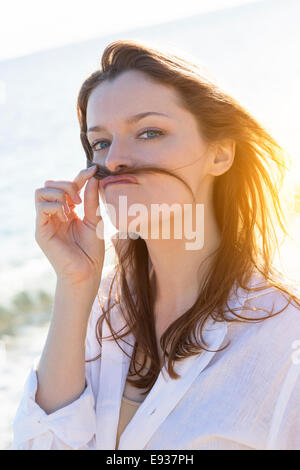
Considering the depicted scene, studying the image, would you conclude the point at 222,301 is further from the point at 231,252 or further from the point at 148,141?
the point at 148,141

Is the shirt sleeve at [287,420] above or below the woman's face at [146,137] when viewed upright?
below

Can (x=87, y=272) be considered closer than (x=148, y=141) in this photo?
No

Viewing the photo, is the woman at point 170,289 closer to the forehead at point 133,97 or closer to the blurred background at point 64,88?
the forehead at point 133,97

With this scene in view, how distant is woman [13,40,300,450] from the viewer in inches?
91.4

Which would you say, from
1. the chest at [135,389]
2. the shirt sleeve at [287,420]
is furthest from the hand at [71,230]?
the shirt sleeve at [287,420]

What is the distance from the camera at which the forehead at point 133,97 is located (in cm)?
254

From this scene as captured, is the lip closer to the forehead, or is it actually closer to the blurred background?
the forehead

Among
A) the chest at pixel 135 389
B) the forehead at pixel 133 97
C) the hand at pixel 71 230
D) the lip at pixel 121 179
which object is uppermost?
the forehead at pixel 133 97

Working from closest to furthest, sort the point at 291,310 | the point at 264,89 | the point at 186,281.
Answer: the point at 291,310 < the point at 186,281 < the point at 264,89

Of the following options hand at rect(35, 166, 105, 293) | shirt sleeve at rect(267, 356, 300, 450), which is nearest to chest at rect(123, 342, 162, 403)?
hand at rect(35, 166, 105, 293)

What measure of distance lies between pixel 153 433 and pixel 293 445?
1.81ft

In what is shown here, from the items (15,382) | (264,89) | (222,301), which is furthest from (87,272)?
(264,89)

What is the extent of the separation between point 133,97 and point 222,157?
1.76ft

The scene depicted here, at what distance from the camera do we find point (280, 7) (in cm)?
5119
